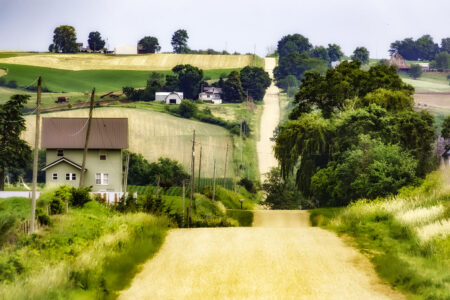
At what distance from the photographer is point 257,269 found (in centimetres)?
2536

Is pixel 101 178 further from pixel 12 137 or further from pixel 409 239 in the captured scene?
pixel 409 239

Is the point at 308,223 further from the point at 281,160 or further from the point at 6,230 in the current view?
the point at 6,230

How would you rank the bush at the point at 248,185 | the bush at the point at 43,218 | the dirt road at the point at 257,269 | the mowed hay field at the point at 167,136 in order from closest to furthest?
1. the dirt road at the point at 257,269
2. the bush at the point at 43,218
3. the bush at the point at 248,185
4. the mowed hay field at the point at 167,136

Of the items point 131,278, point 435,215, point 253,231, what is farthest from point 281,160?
point 131,278

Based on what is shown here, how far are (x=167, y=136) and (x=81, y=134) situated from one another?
210ft

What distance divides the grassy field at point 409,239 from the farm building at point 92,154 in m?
58.0

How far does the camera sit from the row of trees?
55.9 meters

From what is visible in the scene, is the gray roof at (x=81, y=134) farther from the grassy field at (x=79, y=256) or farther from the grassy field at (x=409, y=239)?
the grassy field at (x=409, y=239)

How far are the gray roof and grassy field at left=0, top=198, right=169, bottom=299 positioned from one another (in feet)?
188

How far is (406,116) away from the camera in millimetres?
69125

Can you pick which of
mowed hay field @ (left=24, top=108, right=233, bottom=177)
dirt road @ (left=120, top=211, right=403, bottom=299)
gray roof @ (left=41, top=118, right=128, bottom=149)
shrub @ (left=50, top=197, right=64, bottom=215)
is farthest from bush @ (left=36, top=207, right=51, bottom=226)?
mowed hay field @ (left=24, top=108, right=233, bottom=177)

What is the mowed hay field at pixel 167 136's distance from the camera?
14600 cm

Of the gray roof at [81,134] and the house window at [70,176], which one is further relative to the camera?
the house window at [70,176]

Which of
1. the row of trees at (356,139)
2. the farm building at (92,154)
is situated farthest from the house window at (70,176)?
the row of trees at (356,139)
